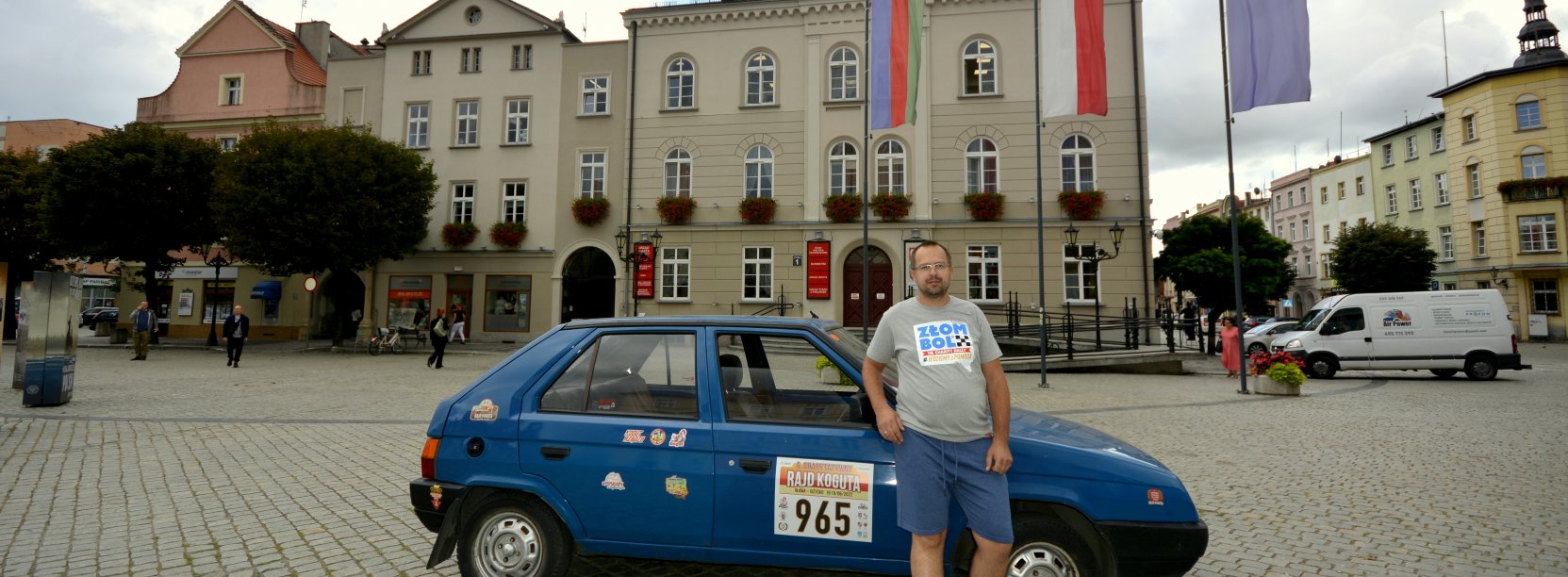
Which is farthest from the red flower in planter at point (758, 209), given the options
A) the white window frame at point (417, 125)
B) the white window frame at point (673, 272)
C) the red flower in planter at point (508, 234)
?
the white window frame at point (417, 125)

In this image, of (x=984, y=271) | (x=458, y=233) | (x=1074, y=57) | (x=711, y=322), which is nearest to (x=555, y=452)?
(x=711, y=322)

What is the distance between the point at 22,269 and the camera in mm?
28156

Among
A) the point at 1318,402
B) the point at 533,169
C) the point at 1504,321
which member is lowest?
the point at 1318,402

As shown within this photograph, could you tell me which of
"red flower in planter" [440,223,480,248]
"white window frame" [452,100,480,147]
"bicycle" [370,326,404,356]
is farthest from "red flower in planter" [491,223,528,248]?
"bicycle" [370,326,404,356]

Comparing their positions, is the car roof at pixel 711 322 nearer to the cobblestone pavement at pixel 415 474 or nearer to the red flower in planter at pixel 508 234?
the cobblestone pavement at pixel 415 474

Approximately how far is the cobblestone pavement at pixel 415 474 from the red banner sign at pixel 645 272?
1171 centimetres

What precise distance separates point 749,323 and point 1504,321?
2059cm

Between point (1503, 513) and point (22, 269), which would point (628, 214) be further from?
point (22, 269)

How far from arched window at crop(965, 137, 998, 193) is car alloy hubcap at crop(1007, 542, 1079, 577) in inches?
838

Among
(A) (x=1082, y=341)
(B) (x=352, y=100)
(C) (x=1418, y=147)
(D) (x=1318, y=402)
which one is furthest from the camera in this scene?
(C) (x=1418, y=147)

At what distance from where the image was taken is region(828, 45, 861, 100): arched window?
79.4ft

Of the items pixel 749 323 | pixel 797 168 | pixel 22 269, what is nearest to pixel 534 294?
pixel 797 168

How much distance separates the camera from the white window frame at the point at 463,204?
26.8 meters

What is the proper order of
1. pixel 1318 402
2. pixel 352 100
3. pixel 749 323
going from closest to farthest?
pixel 749 323 < pixel 1318 402 < pixel 352 100
